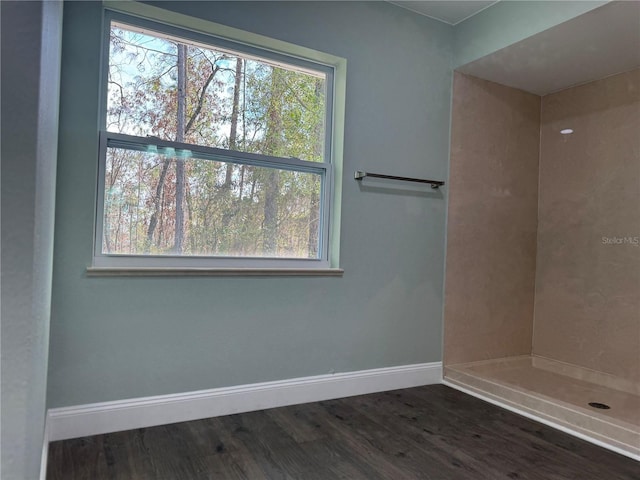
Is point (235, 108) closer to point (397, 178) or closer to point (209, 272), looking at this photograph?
point (209, 272)

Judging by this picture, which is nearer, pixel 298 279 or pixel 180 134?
pixel 180 134

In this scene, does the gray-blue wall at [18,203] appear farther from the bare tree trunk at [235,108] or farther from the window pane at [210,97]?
the bare tree trunk at [235,108]

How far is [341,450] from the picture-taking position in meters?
1.87

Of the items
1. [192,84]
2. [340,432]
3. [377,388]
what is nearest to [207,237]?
[192,84]

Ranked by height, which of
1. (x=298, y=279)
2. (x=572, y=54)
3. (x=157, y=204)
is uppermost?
(x=572, y=54)

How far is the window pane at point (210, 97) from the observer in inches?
81.4

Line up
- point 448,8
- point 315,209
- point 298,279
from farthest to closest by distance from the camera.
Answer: point 448,8 → point 315,209 → point 298,279

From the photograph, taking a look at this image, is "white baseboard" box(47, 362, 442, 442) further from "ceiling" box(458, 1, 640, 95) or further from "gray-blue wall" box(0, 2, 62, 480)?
"ceiling" box(458, 1, 640, 95)

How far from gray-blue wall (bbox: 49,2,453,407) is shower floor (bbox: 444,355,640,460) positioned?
0.37 metres

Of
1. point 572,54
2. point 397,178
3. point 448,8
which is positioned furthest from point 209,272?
point 572,54

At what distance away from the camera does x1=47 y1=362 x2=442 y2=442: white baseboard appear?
1886 millimetres

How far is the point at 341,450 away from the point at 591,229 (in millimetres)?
2378

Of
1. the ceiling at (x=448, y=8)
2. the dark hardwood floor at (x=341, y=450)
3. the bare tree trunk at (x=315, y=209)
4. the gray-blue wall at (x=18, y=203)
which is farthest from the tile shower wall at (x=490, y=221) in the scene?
the gray-blue wall at (x=18, y=203)

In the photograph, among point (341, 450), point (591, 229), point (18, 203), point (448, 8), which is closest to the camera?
point (18, 203)
